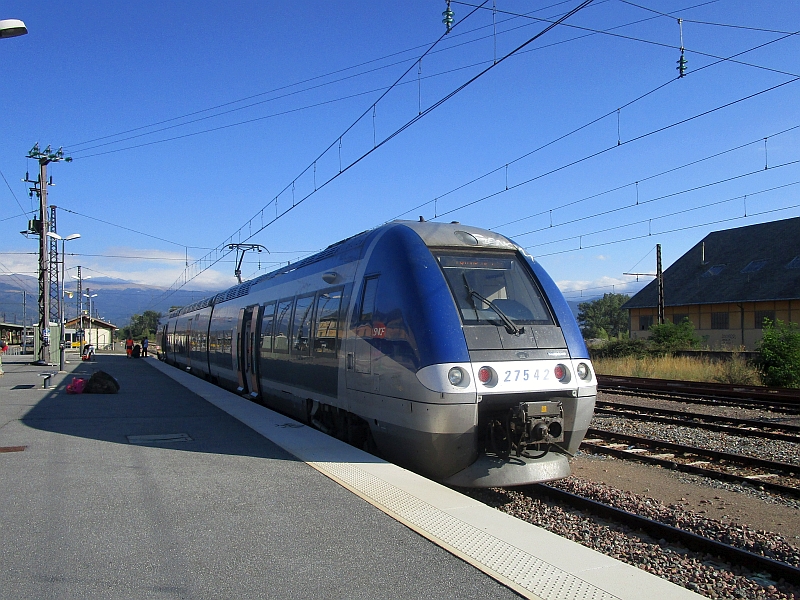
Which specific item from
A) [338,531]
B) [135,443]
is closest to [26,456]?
[135,443]

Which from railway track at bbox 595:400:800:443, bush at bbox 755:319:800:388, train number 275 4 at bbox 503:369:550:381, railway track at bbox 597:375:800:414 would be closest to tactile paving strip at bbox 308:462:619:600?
train number 275 4 at bbox 503:369:550:381

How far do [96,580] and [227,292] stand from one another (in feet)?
60.2

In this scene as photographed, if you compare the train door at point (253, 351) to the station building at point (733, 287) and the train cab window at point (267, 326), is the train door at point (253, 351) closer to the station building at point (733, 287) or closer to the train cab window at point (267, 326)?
the train cab window at point (267, 326)

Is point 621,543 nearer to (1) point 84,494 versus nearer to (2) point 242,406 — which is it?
(1) point 84,494

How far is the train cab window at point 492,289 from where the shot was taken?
7.86 metres

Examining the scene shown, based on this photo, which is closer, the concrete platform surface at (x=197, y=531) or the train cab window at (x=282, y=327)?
the concrete platform surface at (x=197, y=531)

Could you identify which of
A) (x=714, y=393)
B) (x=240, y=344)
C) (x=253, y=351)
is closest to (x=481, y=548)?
(x=253, y=351)

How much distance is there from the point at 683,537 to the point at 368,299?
435cm

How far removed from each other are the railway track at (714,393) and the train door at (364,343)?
1136cm

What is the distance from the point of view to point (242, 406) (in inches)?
544

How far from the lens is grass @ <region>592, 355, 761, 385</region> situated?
2415cm

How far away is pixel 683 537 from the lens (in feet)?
20.2

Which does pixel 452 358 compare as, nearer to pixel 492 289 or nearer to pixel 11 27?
pixel 492 289

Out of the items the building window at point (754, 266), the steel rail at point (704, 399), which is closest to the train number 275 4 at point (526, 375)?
the steel rail at point (704, 399)
